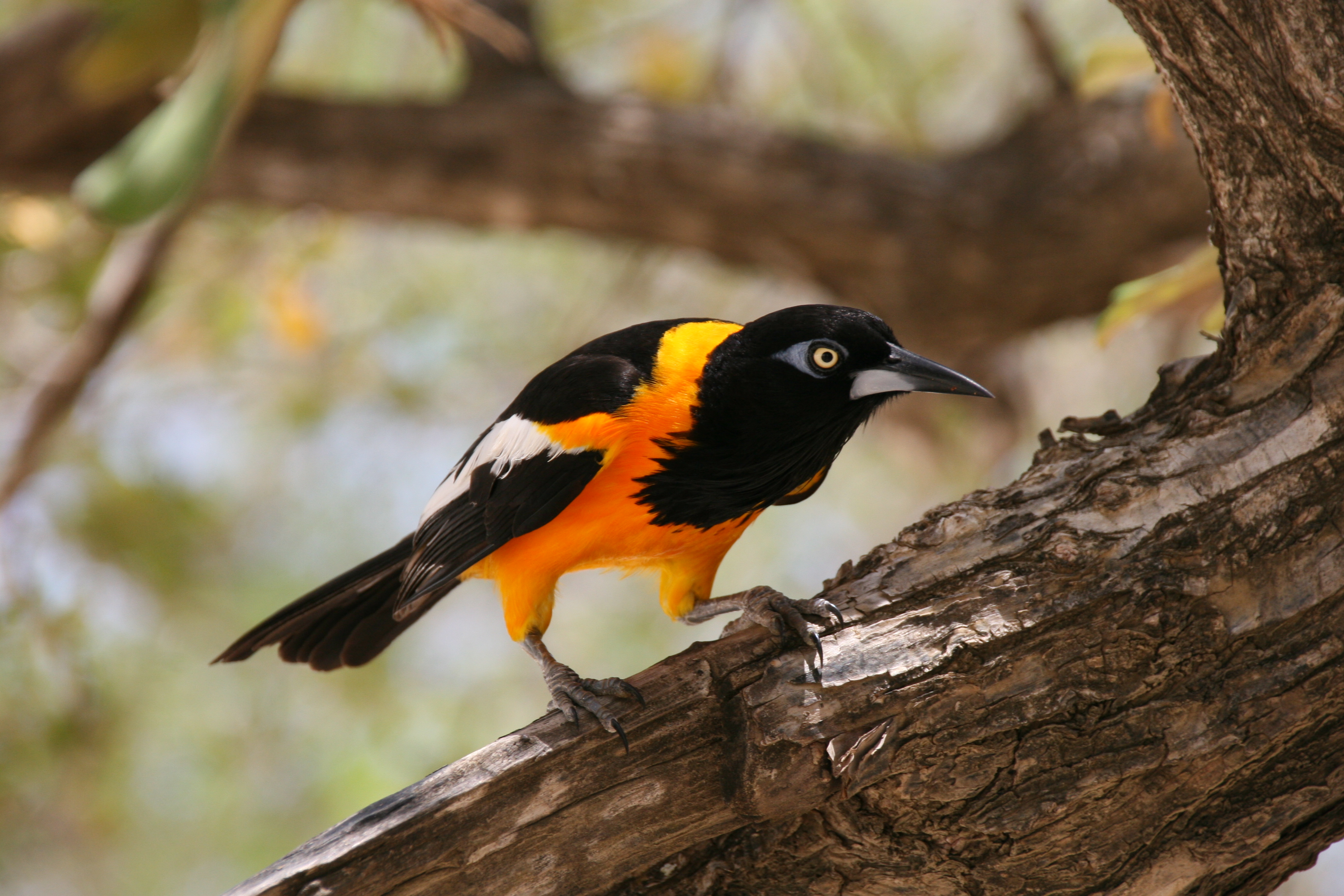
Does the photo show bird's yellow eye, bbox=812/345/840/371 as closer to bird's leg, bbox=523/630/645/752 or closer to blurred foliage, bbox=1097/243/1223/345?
blurred foliage, bbox=1097/243/1223/345

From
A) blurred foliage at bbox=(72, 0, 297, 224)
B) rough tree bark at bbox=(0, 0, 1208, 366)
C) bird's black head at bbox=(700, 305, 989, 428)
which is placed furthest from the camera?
rough tree bark at bbox=(0, 0, 1208, 366)

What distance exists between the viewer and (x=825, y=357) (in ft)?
8.95

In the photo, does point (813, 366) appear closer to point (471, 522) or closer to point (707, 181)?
point (471, 522)

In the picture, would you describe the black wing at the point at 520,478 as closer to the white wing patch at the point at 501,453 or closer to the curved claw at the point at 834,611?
the white wing patch at the point at 501,453

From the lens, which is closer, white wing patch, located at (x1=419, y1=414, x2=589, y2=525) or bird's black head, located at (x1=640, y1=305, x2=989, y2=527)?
bird's black head, located at (x1=640, y1=305, x2=989, y2=527)

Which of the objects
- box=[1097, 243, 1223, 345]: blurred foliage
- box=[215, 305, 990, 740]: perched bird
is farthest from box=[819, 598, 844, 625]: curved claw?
box=[1097, 243, 1223, 345]: blurred foliage

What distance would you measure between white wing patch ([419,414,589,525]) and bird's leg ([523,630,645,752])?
56 cm

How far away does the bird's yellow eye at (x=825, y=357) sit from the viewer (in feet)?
8.93

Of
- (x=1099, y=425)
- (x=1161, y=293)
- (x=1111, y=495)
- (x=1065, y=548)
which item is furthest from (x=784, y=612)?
(x=1161, y=293)

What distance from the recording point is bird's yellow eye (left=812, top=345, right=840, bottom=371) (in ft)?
8.93

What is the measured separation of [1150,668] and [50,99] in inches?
220

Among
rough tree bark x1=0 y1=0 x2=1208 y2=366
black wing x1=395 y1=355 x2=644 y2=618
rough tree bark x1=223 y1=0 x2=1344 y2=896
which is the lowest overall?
rough tree bark x1=223 y1=0 x2=1344 y2=896

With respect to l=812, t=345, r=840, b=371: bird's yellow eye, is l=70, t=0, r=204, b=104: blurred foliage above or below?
above

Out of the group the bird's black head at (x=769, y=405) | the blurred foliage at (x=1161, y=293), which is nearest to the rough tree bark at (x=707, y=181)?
the blurred foliage at (x=1161, y=293)
